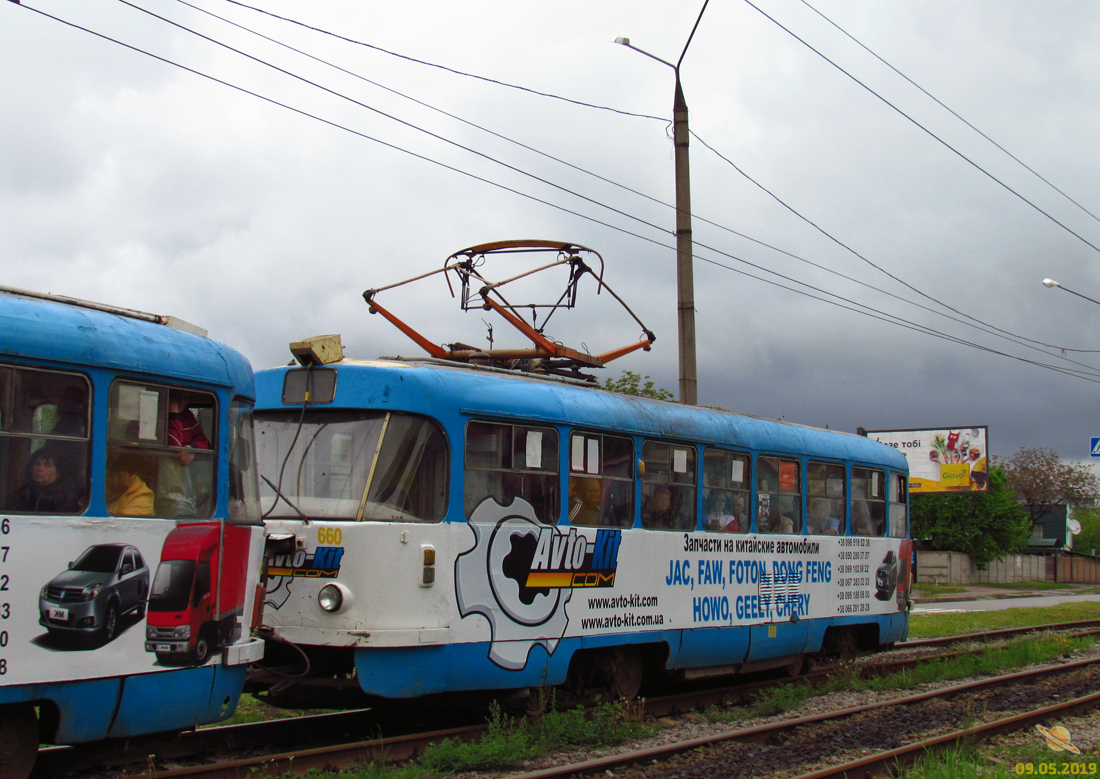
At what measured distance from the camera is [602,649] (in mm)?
9508

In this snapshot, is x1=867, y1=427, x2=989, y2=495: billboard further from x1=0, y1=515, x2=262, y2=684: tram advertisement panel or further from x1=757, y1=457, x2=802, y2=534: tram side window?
x1=0, y1=515, x2=262, y2=684: tram advertisement panel

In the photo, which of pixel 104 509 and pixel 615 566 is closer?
pixel 104 509

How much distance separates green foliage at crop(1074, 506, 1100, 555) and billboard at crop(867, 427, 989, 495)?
4850 cm

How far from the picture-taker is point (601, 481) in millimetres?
9383

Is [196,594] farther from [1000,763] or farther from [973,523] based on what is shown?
[973,523]

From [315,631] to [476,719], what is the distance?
2.02 meters

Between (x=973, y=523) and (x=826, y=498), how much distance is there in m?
37.7

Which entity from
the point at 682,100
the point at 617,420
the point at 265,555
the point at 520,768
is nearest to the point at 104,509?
the point at 265,555

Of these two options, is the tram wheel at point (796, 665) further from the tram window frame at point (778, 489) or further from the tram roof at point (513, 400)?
the tram roof at point (513, 400)

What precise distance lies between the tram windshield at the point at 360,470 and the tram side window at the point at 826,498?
583cm

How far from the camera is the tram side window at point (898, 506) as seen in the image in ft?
46.6

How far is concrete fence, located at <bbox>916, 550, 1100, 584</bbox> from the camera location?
149 ft

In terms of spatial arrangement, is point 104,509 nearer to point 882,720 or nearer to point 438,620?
point 438,620

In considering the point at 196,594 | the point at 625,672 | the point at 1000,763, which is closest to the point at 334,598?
the point at 196,594
